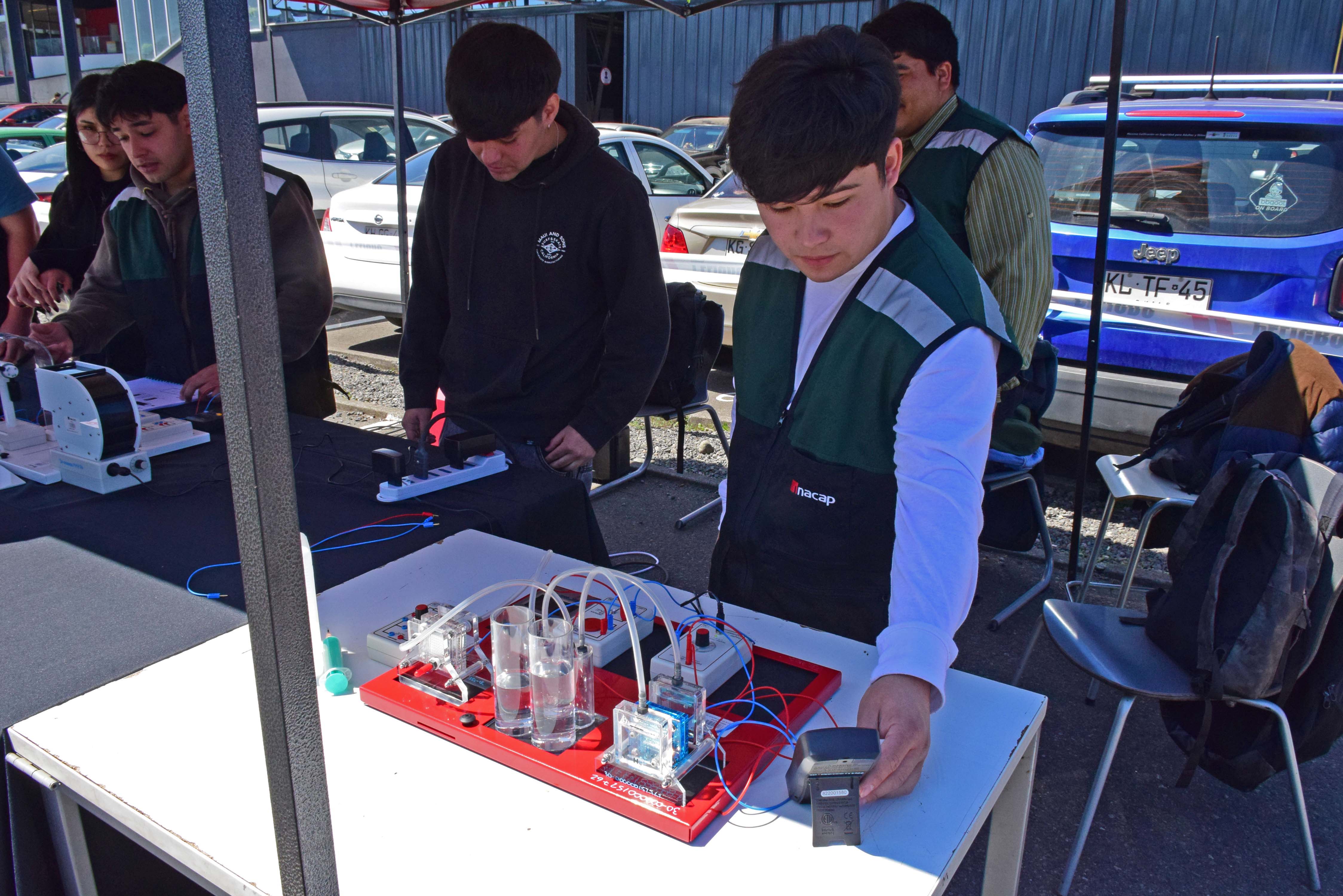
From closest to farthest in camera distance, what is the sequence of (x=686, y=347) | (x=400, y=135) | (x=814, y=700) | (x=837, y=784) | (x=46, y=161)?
1. (x=837, y=784)
2. (x=814, y=700)
3. (x=686, y=347)
4. (x=400, y=135)
5. (x=46, y=161)

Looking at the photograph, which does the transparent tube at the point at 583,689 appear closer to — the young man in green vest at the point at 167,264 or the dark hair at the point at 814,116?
the dark hair at the point at 814,116

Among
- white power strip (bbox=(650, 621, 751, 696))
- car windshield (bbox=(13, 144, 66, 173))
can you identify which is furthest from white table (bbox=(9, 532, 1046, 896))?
car windshield (bbox=(13, 144, 66, 173))

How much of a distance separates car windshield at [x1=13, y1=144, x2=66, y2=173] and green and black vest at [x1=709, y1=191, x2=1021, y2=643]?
9569 millimetres

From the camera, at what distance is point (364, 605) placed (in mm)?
1537

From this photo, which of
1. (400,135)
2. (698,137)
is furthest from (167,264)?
(698,137)

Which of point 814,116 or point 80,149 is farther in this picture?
point 80,149

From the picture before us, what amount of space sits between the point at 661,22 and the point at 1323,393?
1723cm

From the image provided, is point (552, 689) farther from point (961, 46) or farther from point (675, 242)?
point (961, 46)

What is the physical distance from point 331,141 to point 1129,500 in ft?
22.6

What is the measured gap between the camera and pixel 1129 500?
275 centimetres

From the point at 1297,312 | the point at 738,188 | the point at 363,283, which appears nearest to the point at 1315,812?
the point at 1297,312

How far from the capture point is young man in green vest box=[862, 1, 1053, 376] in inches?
94.3

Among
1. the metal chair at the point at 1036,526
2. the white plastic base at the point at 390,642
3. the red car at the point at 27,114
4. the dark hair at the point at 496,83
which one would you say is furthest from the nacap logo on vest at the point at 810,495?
the red car at the point at 27,114

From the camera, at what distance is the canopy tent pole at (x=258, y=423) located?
2.20 ft
